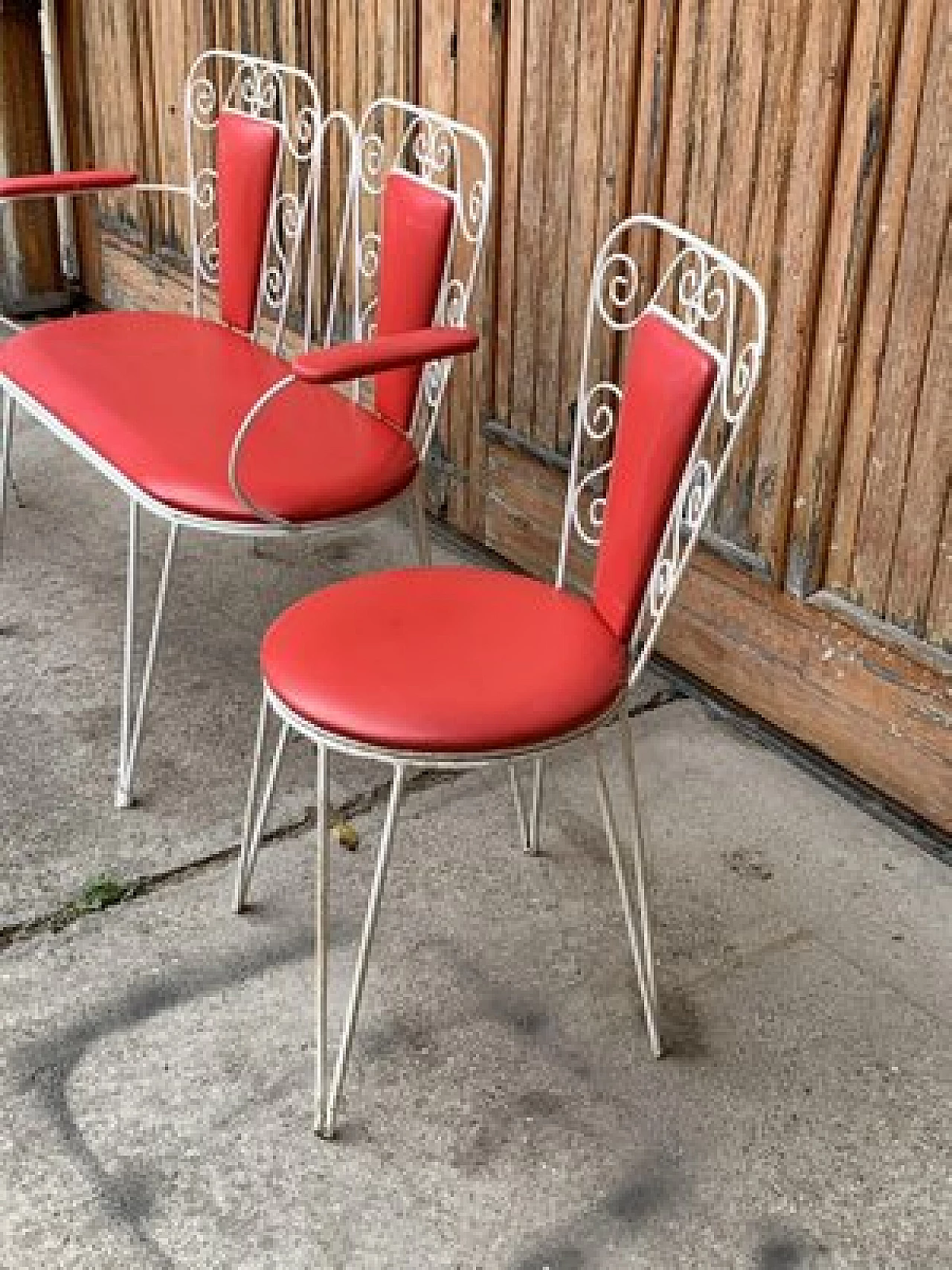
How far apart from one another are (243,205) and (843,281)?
1.18 meters

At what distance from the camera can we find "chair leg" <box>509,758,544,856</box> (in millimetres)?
2646

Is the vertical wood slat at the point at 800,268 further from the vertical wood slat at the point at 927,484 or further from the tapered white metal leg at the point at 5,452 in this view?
the tapered white metal leg at the point at 5,452

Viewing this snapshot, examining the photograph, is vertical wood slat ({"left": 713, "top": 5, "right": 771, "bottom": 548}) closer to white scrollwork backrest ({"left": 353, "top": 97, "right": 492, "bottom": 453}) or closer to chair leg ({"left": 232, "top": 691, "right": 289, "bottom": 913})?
white scrollwork backrest ({"left": 353, "top": 97, "right": 492, "bottom": 453})

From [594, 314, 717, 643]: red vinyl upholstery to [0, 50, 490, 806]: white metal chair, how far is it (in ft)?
1.31

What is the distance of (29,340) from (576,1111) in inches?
68.8

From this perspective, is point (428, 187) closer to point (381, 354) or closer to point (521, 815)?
point (381, 354)

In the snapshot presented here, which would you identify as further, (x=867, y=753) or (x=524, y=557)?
(x=524, y=557)

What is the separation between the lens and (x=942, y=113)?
2.42m

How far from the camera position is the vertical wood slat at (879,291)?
7.99 ft

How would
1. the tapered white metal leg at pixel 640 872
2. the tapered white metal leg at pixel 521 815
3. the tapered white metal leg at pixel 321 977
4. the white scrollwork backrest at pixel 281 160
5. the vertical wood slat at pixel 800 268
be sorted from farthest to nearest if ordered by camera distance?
the white scrollwork backrest at pixel 281 160 → the tapered white metal leg at pixel 521 815 → the vertical wood slat at pixel 800 268 → the tapered white metal leg at pixel 640 872 → the tapered white metal leg at pixel 321 977

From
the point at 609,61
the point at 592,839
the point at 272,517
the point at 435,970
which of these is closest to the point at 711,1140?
the point at 435,970

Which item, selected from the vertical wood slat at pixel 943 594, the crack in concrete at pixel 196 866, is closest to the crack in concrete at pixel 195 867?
the crack in concrete at pixel 196 866

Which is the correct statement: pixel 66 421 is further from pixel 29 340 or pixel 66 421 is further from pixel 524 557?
pixel 524 557

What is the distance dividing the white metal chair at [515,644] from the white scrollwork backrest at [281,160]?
1.18 metres
